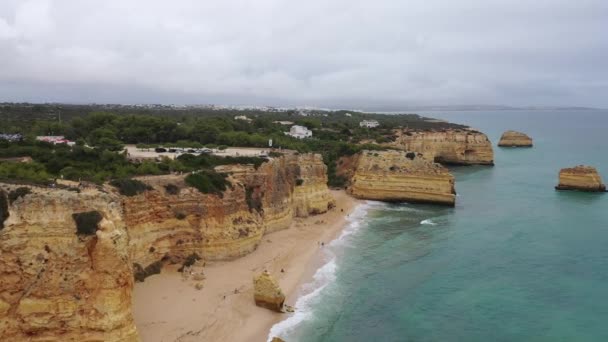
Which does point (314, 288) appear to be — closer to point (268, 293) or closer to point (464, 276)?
point (268, 293)

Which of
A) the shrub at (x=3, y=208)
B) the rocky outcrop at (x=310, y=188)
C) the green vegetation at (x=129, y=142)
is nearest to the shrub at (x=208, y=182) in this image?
the green vegetation at (x=129, y=142)

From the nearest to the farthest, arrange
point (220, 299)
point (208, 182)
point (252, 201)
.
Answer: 1. point (220, 299)
2. point (208, 182)
3. point (252, 201)

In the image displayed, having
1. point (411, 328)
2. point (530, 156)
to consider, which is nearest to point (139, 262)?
point (411, 328)

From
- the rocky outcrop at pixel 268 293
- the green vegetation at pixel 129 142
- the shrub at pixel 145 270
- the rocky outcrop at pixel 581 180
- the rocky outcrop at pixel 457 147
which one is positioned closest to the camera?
the rocky outcrop at pixel 268 293

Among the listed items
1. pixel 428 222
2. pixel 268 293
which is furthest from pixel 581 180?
pixel 268 293

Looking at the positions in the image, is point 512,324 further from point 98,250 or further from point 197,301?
point 98,250

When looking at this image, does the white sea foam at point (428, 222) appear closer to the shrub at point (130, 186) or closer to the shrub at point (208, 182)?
the shrub at point (208, 182)
